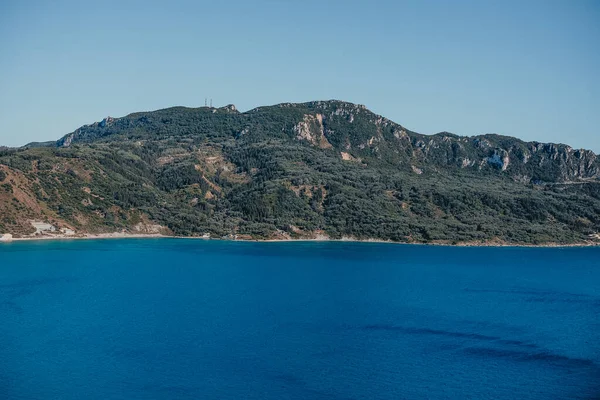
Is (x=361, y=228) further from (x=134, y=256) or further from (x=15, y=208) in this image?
(x=15, y=208)

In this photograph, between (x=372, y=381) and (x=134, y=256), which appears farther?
(x=134, y=256)

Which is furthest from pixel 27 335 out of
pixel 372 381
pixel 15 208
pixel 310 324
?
pixel 15 208

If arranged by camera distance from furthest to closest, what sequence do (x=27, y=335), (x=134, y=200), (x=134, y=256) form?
1. (x=134, y=200)
2. (x=134, y=256)
3. (x=27, y=335)

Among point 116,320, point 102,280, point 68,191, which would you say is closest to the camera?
point 116,320

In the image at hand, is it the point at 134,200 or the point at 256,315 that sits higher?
the point at 134,200

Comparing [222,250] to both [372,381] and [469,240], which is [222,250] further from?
[372,381]

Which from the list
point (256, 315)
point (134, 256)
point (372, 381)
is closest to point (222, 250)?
point (134, 256)
